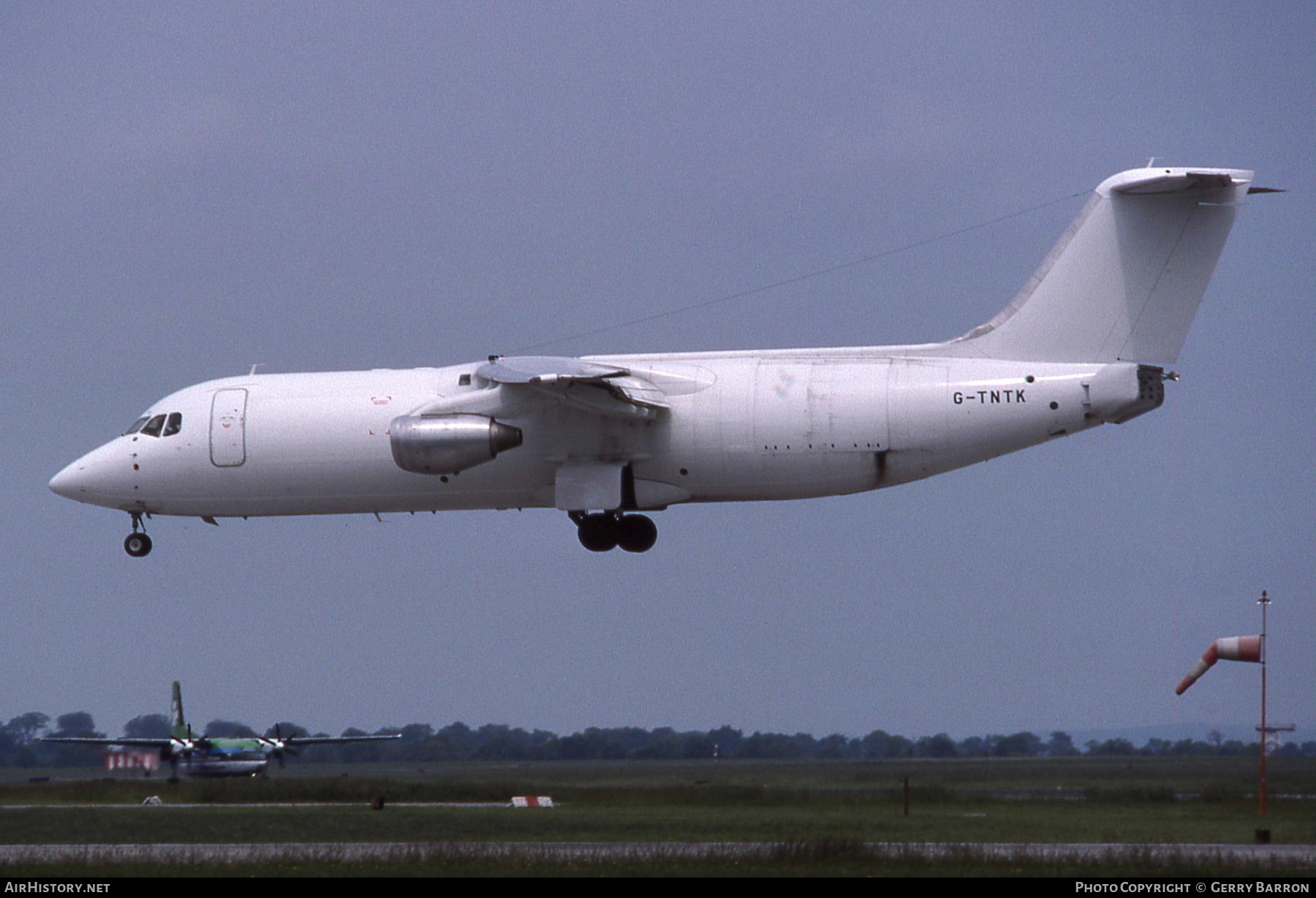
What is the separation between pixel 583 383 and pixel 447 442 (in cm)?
244

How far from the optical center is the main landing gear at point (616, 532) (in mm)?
31406

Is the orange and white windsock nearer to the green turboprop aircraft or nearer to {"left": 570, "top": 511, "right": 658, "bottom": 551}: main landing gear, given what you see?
Answer: {"left": 570, "top": 511, "right": 658, "bottom": 551}: main landing gear

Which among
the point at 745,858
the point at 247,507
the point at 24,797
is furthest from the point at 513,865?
the point at 24,797

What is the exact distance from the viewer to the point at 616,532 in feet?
104

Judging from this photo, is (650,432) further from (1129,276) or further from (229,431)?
(1129,276)

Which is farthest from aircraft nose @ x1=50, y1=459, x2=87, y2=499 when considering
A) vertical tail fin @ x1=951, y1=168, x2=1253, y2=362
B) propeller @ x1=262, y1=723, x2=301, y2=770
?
propeller @ x1=262, y1=723, x2=301, y2=770

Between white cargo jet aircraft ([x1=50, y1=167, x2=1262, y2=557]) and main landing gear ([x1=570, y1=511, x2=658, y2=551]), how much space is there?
1296mm

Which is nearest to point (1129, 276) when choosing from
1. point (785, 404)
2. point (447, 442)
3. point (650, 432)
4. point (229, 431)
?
point (785, 404)

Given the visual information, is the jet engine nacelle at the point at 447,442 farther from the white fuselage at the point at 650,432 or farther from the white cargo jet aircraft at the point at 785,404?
the white fuselage at the point at 650,432

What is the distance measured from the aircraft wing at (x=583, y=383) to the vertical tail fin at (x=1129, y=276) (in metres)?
5.40

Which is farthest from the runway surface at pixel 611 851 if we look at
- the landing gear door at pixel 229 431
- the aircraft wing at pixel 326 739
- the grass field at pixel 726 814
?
the aircraft wing at pixel 326 739

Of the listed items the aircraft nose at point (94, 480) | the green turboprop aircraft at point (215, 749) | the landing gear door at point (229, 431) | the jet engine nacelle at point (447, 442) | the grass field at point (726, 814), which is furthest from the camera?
the green turboprop aircraft at point (215, 749)
